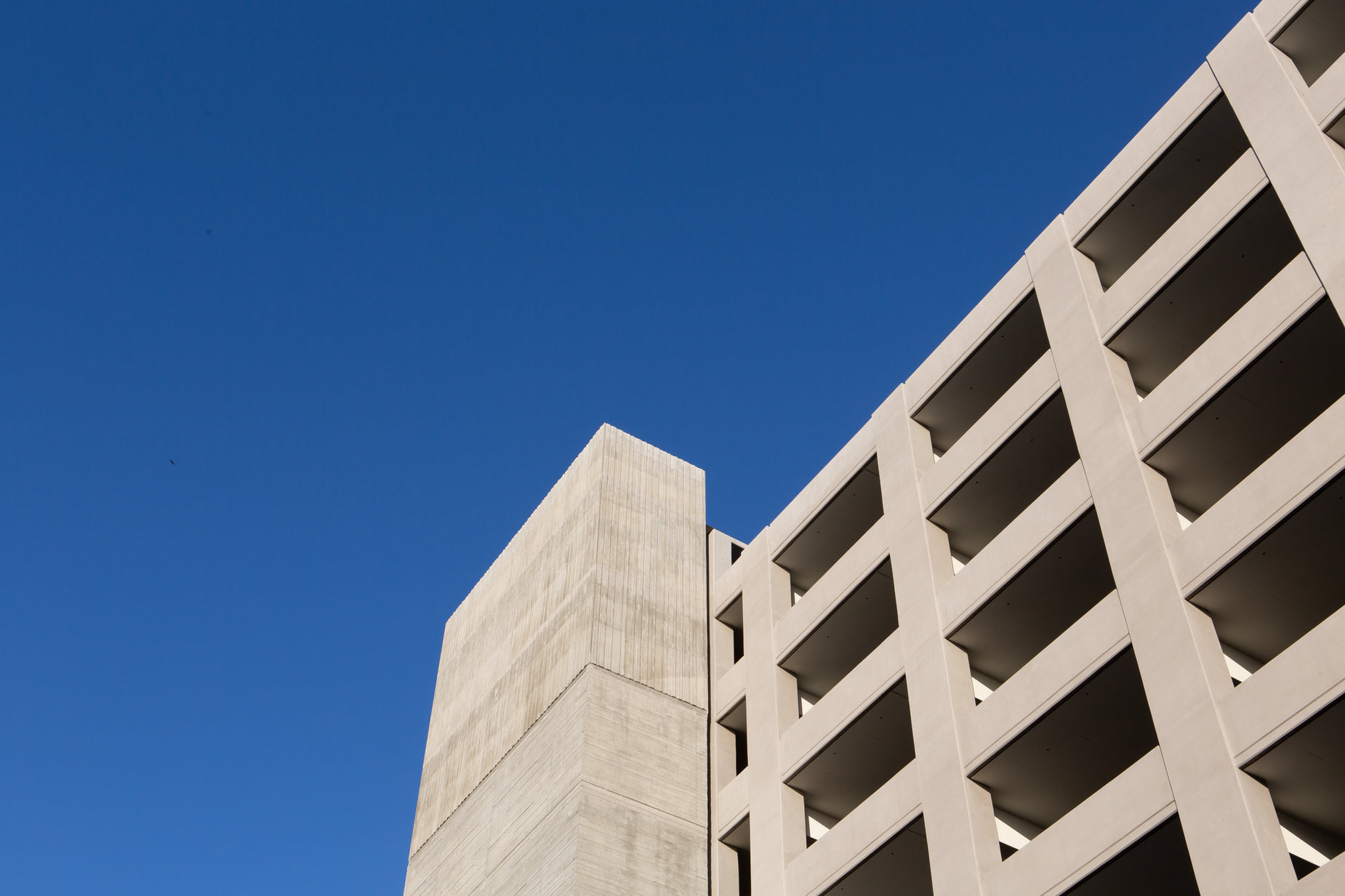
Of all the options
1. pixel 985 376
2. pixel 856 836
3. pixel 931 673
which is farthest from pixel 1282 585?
pixel 985 376

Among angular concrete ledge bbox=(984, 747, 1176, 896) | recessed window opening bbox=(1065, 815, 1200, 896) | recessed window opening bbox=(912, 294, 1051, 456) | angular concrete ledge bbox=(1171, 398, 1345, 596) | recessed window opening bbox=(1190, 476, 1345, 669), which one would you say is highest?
recessed window opening bbox=(912, 294, 1051, 456)

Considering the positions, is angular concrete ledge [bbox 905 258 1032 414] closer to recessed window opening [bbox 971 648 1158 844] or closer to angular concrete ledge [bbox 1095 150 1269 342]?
angular concrete ledge [bbox 1095 150 1269 342]

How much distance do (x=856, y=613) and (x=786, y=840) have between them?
578 centimetres

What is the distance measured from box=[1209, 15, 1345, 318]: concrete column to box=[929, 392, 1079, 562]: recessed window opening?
6191mm

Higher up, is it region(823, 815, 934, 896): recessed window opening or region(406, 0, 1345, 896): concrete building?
region(406, 0, 1345, 896): concrete building

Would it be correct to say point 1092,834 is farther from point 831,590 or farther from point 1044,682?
point 831,590

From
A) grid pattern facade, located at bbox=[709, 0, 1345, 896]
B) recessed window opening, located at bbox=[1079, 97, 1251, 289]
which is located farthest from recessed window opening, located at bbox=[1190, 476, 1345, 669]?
recessed window opening, located at bbox=[1079, 97, 1251, 289]

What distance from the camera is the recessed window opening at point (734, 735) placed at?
33.8 metres

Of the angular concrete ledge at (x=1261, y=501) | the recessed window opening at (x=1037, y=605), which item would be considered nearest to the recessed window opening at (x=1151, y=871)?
the angular concrete ledge at (x=1261, y=501)

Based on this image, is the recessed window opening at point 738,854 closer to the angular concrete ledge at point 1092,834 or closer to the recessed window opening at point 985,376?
the angular concrete ledge at point 1092,834

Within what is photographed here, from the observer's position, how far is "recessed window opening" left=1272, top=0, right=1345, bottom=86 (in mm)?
24641

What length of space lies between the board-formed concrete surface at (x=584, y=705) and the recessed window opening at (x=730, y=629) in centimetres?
56

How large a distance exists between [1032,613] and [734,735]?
10.2 meters

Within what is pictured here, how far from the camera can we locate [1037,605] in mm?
27203
